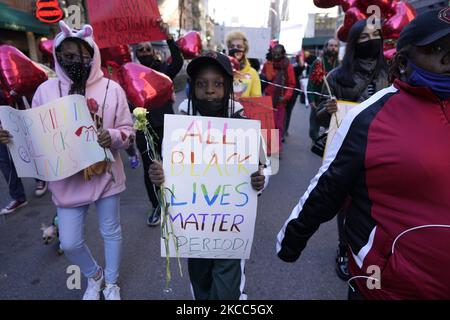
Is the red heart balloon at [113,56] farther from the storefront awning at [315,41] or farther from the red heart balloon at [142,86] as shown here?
the storefront awning at [315,41]

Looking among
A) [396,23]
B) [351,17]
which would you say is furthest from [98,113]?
[396,23]

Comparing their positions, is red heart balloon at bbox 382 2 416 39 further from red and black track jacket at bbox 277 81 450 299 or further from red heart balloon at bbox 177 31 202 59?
red and black track jacket at bbox 277 81 450 299

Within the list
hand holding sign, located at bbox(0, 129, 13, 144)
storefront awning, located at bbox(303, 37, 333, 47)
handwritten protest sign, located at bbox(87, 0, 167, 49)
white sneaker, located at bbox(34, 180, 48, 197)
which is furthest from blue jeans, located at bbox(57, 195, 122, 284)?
storefront awning, located at bbox(303, 37, 333, 47)

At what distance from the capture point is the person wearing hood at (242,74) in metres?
4.07

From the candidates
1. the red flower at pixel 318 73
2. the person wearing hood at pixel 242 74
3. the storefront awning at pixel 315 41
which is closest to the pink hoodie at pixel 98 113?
the red flower at pixel 318 73

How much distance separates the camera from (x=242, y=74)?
4230 mm

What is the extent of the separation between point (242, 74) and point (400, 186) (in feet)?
11.1

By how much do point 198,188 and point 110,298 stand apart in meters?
1.32

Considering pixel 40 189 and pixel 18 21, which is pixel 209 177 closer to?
pixel 40 189

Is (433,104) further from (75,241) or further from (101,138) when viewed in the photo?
(75,241)

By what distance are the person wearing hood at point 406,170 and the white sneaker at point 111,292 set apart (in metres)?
1.81

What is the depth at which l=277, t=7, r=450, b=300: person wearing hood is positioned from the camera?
1056mm

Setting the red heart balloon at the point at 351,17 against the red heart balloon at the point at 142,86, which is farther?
the red heart balloon at the point at 351,17
